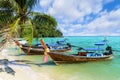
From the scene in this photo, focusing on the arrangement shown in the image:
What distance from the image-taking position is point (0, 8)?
43.2ft

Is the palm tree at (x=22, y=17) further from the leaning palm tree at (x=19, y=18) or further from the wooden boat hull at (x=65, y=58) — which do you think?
the wooden boat hull at (x=65, y=58)

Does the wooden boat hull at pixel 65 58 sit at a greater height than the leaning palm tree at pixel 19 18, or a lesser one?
lesser

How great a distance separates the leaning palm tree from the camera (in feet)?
36.3

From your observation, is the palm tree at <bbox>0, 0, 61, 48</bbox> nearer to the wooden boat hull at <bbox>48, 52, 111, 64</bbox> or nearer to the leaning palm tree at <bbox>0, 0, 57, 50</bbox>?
the leaning palm tree at <bbox>0, 0, 57, 50</bbox>

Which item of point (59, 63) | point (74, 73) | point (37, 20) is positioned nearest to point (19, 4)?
point (37, 20)

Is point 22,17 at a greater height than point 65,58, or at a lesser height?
greater

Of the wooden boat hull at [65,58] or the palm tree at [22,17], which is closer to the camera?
the palm tree at [22,17]

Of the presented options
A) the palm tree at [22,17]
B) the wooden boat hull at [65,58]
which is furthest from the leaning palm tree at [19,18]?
the wooden boat hull at [65,58]

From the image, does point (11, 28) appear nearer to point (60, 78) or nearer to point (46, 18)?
point (60, 78)

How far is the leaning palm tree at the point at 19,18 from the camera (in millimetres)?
11078

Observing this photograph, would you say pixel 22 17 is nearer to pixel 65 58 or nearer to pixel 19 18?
pixel 19 18

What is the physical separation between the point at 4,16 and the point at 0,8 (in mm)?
566

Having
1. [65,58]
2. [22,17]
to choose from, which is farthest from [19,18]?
[65,58]

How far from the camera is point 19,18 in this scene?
12117mm
